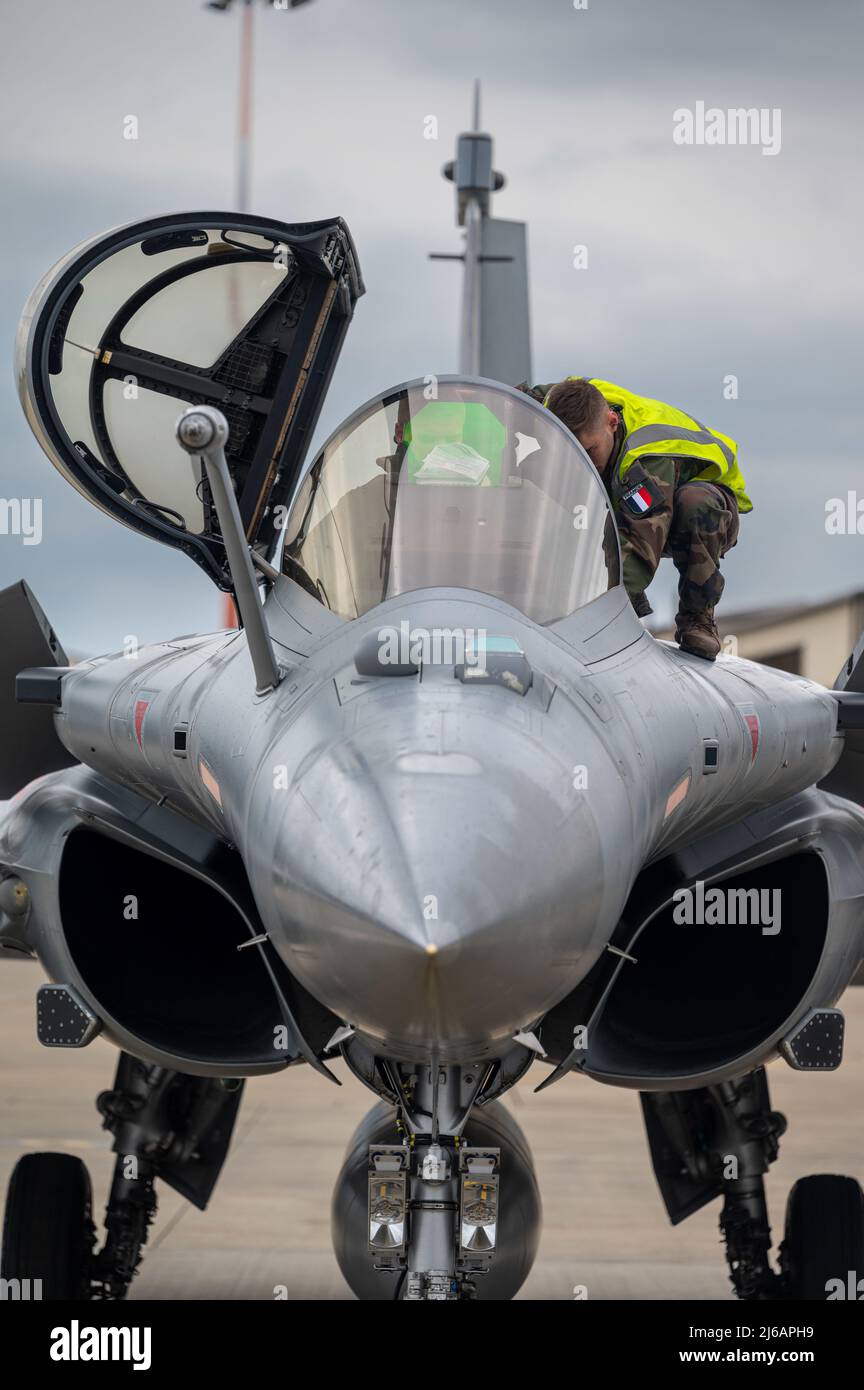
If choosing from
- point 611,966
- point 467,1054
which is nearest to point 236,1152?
point 611,966

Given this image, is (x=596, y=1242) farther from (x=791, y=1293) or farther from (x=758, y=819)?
(x=758, y=819)

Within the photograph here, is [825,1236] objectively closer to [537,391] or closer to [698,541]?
[698,541]

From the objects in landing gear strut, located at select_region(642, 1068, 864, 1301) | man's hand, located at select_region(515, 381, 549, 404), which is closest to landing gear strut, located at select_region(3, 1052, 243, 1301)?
landing gear strut, located at select_region(642, 1068, 864, 1301)

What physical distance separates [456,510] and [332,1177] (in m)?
7.27

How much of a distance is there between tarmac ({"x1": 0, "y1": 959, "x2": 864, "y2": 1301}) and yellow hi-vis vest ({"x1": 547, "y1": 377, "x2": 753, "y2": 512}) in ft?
13.0

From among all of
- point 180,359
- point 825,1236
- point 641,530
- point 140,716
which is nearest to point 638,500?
point 641,530

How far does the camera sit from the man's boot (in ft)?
17.1

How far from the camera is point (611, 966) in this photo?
4.50 metres

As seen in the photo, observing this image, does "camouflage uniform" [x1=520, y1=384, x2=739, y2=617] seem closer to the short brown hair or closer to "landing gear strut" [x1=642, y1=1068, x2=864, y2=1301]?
the short brown hair

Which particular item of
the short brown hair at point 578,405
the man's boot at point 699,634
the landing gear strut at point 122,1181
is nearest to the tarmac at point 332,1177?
the landing gear strut at point 122,1181

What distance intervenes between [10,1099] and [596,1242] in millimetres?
5724

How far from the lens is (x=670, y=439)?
5.46m
